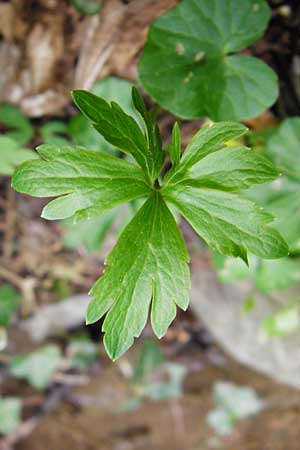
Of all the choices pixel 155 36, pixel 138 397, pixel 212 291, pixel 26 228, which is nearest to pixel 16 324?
pixel 26 228

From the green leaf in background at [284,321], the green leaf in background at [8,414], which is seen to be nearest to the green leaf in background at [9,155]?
the green leaf in background at [284,321]

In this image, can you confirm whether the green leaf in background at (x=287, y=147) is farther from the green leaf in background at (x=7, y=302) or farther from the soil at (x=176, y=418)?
the soil at (x=176, y=418)

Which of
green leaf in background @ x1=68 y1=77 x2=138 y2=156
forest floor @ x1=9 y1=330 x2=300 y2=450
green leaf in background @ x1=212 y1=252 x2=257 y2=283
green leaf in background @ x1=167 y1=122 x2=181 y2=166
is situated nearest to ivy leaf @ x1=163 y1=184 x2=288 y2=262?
green leaf in background @ x1=167 y1=122 x2=181 y2=166

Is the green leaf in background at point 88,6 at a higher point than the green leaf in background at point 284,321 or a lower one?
higher

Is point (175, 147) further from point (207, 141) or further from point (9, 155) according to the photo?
point (9, 155)

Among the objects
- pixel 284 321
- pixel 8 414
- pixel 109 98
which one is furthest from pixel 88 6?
pixel 8 414

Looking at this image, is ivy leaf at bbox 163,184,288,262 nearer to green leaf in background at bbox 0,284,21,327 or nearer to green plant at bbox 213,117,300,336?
green plant at bbox 213,117,300,336

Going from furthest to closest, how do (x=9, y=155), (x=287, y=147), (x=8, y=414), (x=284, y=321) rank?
(x=8, y=414)
(x=284, y=321)
(x=287, y=147)
(x=9, y=155)
